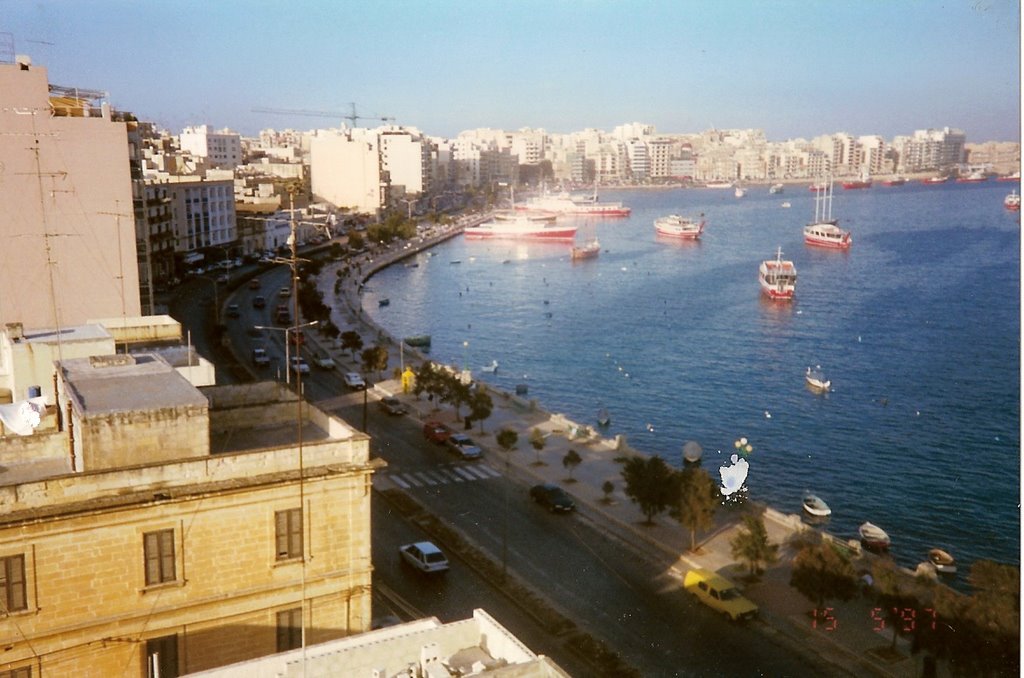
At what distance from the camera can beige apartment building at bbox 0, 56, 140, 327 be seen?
434 inches

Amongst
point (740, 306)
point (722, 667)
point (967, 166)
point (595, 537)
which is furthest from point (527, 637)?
point (967, 166)

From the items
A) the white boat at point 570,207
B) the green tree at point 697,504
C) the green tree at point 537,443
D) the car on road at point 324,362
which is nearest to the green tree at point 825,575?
the green tree at point 697,504

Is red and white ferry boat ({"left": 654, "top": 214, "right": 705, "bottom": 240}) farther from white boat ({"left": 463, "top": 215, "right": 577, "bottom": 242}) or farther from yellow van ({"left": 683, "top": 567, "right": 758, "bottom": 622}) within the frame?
yellow van ({"left": 683, "top": 567, "right": 758, "bottom": 622})

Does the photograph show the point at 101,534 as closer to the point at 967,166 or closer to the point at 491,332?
the point at 491,332

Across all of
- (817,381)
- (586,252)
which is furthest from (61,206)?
(586,252)

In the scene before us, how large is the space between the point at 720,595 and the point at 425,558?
2532 mm

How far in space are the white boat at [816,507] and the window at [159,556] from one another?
28.3 feet

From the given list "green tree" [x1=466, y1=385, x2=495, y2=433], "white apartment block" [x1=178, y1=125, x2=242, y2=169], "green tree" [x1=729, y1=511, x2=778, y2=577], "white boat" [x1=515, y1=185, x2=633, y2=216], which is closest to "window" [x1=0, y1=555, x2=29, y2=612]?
"green tree" [x1=729, y1=511, x2=778, y2=577]

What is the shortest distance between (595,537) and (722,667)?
262 cm

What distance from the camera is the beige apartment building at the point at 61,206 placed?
11.0 meters

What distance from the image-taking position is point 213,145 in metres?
51.4

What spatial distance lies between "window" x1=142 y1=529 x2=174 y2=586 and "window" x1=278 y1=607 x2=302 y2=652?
24.4 inches

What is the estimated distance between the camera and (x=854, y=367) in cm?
1945

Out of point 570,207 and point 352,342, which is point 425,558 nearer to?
point 352,342
